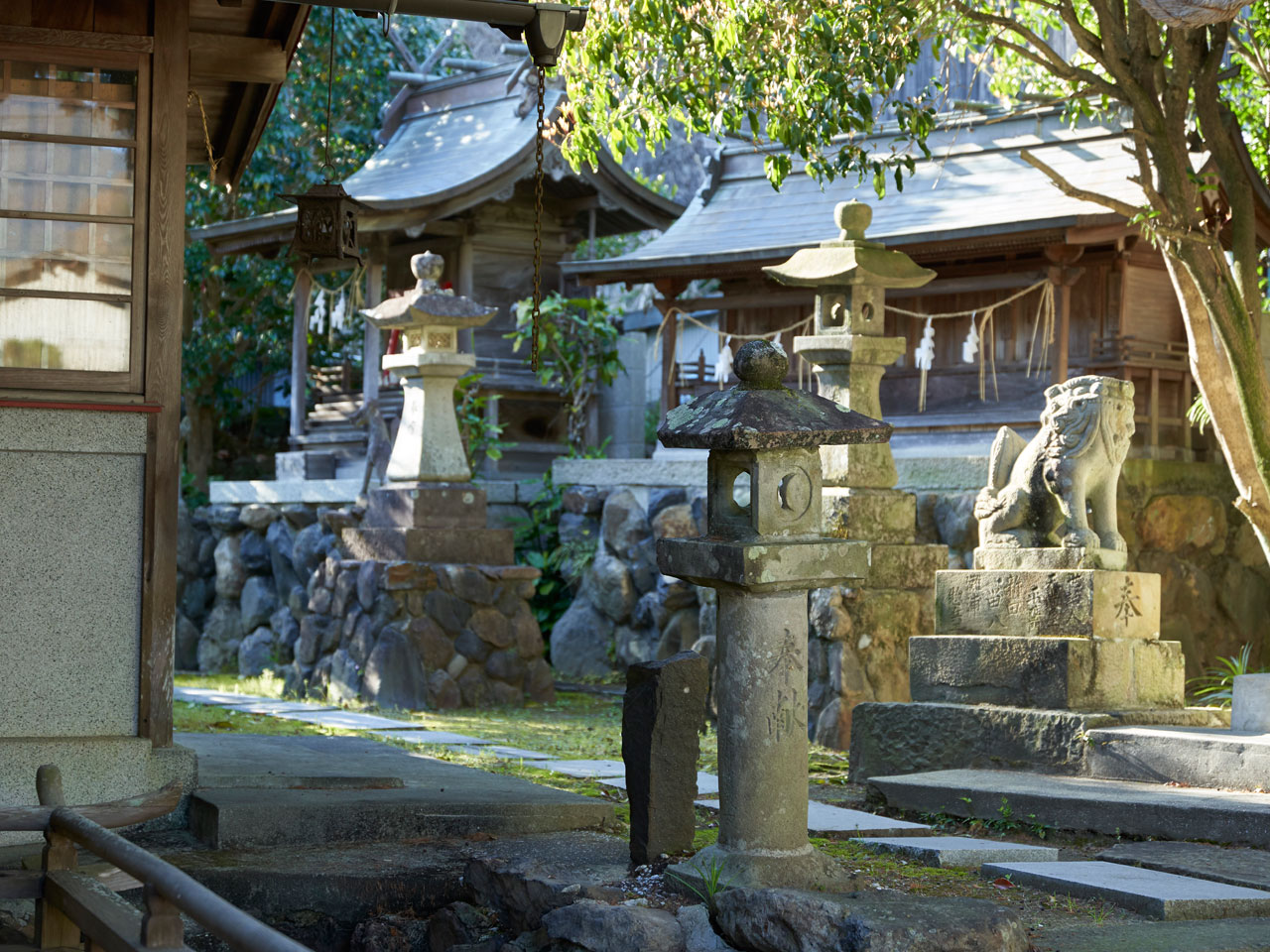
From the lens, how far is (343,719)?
460 inches

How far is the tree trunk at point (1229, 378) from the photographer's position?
9062mm

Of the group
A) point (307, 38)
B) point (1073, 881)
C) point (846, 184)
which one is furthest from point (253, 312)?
point (1073, 881)

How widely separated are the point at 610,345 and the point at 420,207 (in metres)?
2.76

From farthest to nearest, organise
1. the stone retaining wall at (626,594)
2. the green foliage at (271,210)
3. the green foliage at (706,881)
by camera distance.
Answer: the green foliage at (271,210) → the stone retaining wall at (626,594) → the green foliage at (706,881)

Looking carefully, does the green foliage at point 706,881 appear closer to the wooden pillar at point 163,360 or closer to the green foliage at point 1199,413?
the wooden pillar at point 163,360

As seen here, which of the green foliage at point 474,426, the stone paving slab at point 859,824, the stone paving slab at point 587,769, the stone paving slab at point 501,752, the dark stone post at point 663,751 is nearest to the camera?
the dark stone post at point 663,751

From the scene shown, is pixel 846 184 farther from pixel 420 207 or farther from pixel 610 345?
pixel 420 207

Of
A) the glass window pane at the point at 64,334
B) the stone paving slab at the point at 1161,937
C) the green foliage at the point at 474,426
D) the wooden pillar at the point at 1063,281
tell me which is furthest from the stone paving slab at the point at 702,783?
the green foliage at the point at 474,426

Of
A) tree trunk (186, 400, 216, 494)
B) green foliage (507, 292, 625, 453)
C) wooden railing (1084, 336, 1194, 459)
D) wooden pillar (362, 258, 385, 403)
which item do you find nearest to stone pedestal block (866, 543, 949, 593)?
wooden railing (1084, 336, 1194, 459)

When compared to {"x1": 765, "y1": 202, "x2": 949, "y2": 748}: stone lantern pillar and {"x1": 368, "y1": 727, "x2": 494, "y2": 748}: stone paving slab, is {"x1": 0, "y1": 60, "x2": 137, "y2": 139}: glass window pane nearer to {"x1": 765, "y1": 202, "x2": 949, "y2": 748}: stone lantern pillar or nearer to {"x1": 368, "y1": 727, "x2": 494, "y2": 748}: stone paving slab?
{"x1": 368, "y1": 727, "x2": 494, "y2": 748}: stone paving slab

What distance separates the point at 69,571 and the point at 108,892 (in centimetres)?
213

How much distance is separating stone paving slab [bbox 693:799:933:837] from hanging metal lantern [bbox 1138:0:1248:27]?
12.4 ft

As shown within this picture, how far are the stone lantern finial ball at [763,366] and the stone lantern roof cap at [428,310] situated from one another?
7.97 metres

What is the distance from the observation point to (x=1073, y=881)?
220 inches
